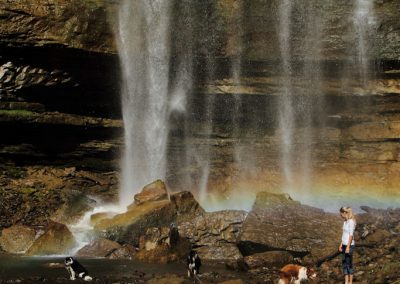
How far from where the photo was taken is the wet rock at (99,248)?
20.6 metres

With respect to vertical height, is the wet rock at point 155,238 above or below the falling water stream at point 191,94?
below

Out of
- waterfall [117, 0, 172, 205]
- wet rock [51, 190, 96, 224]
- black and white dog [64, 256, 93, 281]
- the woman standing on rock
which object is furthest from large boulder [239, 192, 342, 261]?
waterfall [117, 0, 172, 205]

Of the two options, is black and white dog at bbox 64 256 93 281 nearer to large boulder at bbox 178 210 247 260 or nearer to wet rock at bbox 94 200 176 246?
large boulder at bbox 178 210 247 260

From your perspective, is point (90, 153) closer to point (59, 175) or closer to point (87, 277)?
point (59, 175)

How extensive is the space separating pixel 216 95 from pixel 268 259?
16.3 meters

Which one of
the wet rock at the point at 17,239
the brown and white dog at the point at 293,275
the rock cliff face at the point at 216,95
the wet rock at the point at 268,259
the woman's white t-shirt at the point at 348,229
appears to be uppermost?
the rock cliff face at the point at 216,95

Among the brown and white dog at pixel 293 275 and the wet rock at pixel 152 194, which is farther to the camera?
the wet rock at pixel 152 194

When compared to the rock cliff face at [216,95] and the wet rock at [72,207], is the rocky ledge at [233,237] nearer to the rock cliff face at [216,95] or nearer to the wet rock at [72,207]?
the wet rock at [72,207]

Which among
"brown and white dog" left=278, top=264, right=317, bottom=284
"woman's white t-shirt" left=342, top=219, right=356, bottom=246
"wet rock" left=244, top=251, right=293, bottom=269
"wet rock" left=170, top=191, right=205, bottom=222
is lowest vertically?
"wet rock" left=244, top=251, right=293, bottom=269

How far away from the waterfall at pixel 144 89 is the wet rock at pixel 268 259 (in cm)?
1482

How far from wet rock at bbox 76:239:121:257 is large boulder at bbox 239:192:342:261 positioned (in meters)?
5.15

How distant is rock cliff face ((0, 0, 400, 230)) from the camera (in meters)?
28.0

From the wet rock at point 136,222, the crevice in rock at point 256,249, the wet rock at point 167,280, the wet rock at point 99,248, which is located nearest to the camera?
the wet rock at point 167,280

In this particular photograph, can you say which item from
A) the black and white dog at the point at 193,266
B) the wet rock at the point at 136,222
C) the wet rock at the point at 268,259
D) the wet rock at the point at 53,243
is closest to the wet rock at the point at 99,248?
the wet rock at the point at 136,222
